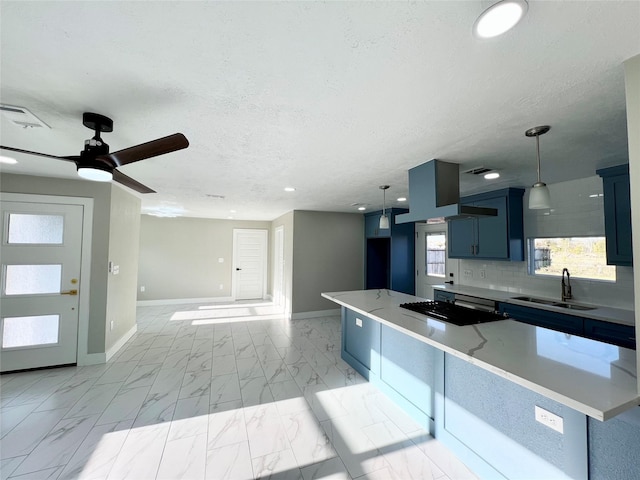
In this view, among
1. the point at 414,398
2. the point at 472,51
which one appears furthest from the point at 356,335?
the point at 472,51

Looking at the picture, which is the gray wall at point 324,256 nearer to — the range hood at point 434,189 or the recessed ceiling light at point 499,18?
the range hood at point 434,189

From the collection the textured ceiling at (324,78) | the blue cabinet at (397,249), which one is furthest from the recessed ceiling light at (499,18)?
the blue cabinet at (397,249)

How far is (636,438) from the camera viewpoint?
44.5 inches

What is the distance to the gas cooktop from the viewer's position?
208cm

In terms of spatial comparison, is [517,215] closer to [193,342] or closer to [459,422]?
[459,422]

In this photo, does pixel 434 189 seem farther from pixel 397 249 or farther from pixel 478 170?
pixel 397 249

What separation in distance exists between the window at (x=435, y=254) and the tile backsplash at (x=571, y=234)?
1.05m

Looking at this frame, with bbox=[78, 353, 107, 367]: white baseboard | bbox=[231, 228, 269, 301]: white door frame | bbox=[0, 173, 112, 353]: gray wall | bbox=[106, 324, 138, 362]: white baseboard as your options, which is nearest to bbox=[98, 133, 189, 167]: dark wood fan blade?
bbox=[0, 173, 112, 353]: gray wall

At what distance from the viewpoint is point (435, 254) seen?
5.34 meters

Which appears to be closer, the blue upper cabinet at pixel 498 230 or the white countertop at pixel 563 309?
the white countertop at pixel 563 309

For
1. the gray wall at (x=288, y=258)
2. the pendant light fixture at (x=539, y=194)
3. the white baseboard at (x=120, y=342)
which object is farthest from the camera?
the gray wall at (x=288, y=258)

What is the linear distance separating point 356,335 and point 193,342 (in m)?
2.69

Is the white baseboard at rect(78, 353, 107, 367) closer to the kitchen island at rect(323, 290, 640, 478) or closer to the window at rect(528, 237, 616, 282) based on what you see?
the kitchen island at rect(323, 290, 640, 478)

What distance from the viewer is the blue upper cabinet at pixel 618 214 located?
98.9 inches
